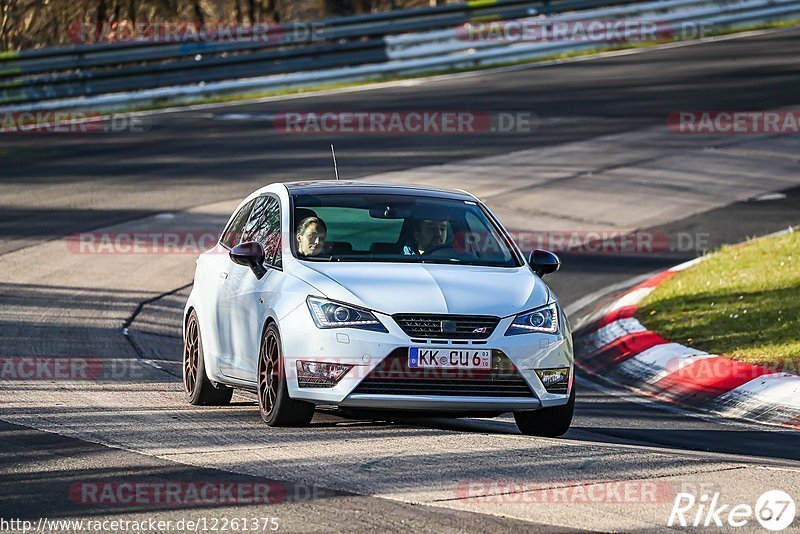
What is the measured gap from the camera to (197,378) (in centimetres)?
1031

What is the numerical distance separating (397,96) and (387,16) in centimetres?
374

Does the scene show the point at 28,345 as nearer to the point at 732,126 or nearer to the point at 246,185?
the point at 246,185

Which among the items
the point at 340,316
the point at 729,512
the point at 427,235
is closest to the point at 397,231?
the point at 427,235

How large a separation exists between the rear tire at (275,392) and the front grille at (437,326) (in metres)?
0.76

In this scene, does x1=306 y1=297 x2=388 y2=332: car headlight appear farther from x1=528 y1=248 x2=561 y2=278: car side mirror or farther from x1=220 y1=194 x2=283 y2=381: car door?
x1=528 y1=248 x2=561 y2=278: car side mirror

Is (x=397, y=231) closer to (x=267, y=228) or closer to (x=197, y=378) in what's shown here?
(x=267, y=228)

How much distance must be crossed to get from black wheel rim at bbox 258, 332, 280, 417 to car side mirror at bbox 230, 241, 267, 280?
0.62 meters

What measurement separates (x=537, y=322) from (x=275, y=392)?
1.62m

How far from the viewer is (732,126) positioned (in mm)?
24312

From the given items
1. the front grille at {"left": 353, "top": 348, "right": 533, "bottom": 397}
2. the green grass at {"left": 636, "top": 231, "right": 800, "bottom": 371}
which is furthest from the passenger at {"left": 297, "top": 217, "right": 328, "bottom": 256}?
the green grass at {"left": 636, "top": 231, "right": 800, "bottom": 371}

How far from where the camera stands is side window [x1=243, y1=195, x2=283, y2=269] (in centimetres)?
959

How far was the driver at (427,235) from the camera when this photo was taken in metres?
9.52

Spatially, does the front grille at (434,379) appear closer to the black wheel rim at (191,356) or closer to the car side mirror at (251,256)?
the car side mirror at (251,256)

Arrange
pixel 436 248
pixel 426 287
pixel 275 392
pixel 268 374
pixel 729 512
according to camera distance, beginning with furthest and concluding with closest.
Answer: pixel 436 248, pixel 268 374, pixel 275 392, pixel 426 287, pixel 729 512
